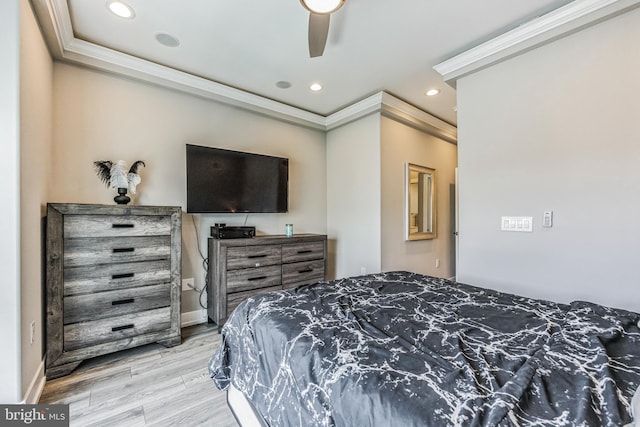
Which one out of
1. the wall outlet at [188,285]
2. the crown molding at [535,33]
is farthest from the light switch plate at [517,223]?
the wall outlet at [188,285]

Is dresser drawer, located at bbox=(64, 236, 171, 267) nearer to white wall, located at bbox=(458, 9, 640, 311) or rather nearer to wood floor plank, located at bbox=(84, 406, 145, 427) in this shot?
wood floor plank, located at bbox=(84, 406, 145, 427)

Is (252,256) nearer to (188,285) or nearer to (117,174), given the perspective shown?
(188,285)

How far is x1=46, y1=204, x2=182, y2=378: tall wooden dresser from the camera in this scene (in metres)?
2.08

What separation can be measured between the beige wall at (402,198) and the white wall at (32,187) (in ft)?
10.7

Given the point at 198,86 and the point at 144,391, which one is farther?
the point at 198,86

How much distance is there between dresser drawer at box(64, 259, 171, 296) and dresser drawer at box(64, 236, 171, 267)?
45 mm

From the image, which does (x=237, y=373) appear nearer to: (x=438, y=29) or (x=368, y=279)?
(x=368, y=279)

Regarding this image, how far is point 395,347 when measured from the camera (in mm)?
1055

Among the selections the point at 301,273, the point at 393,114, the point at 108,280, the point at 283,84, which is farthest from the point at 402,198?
the point at 108,280

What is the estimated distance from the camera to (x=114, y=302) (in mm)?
2316

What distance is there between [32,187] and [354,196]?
126 inches

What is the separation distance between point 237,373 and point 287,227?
85.2 inches

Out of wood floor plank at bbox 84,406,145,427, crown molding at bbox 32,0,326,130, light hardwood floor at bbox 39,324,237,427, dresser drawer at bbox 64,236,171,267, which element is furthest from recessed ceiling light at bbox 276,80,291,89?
wood floor plank at bbox 84,406,145,427

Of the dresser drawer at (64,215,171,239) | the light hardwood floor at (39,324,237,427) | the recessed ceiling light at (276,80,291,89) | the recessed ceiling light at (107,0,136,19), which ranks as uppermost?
the recessed ceiling light at (107,0,136,19)
